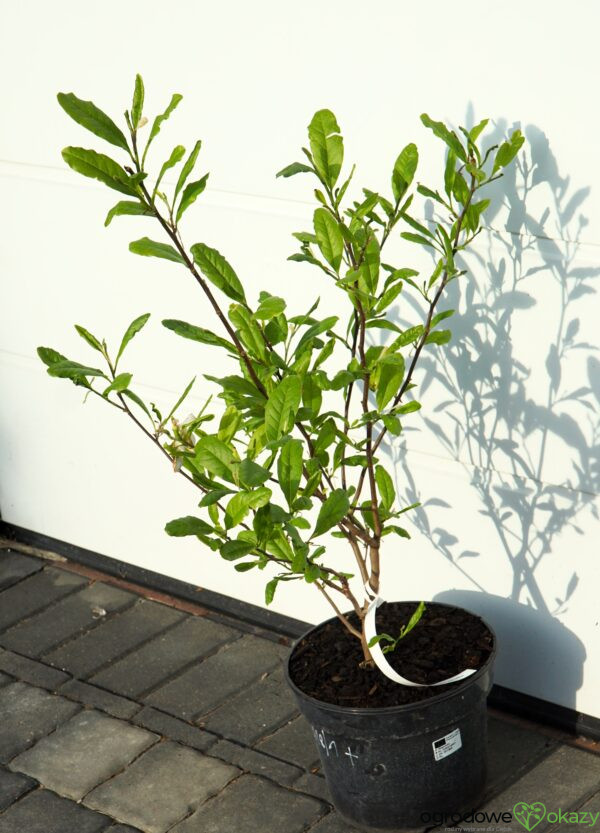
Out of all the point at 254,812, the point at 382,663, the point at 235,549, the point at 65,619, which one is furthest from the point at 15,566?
the point at 235,549

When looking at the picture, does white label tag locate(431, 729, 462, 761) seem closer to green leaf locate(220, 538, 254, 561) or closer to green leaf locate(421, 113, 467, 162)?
green leaf locate(220, 538, 254, 561)

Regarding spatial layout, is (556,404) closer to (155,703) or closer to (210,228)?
(210,228)

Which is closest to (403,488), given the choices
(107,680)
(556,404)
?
(556,404)

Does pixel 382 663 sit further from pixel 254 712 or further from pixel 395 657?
pixel 254 712

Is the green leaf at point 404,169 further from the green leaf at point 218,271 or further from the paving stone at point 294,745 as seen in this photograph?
the paving stone at point 294,745

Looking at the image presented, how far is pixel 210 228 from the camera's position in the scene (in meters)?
3.27

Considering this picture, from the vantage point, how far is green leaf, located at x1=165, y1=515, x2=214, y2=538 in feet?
7.60

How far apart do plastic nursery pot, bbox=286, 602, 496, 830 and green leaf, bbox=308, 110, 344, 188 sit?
1.11m

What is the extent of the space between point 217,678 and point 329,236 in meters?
1.57

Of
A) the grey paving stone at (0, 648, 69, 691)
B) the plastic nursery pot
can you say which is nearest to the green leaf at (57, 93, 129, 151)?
the plastic nursery pot

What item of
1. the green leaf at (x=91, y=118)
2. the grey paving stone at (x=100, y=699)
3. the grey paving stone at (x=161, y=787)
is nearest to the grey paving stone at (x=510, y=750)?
the grey paving stone at (x=161, y=787)

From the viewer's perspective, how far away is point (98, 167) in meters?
2.14

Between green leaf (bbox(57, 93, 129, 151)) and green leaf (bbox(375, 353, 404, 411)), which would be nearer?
green leaf (bbox(57, 93, 129, 151))

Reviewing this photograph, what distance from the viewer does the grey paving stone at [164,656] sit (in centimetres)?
344
